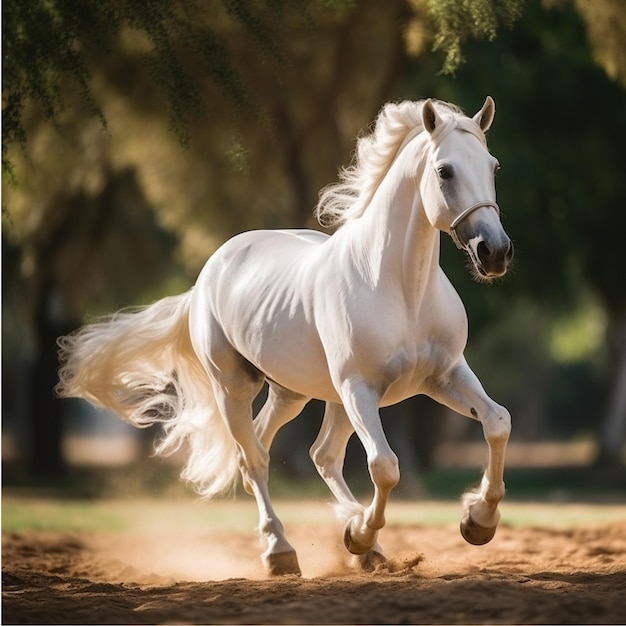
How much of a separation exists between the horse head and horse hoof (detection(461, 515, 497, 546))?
1.28 m

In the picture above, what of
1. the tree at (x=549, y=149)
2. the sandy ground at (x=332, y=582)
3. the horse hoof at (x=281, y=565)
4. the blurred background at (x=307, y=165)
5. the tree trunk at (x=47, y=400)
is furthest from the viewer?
the tree trunk at (x=47, y=400)

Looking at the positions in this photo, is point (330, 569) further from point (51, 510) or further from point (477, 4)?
point (51, 510)

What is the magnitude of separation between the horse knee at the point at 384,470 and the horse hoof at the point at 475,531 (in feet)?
1.77

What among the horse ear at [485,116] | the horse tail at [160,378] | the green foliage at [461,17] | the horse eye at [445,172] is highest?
the green foliage at [461,17]

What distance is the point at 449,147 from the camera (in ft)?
16.9

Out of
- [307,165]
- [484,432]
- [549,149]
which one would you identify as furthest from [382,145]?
[307,165]

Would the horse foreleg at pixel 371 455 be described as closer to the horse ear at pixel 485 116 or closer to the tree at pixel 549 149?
the horse ear at pixel 485 116

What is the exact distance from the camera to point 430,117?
17.2 feet

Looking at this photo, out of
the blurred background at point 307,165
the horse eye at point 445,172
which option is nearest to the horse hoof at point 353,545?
the horse eye at point 445,172

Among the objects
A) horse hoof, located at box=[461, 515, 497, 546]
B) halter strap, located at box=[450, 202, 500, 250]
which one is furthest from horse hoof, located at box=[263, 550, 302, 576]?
halter strap, located at box=[450, 202, 500, 250]

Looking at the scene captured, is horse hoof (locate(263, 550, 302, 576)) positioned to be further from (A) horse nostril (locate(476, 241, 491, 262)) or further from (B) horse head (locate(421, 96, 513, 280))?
(A) horse nostril (locate(476, 241, 491, 262))

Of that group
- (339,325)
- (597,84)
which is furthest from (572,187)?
(339,325)

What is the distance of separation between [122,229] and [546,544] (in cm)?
1388

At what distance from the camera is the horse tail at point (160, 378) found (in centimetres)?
Answer: 735
